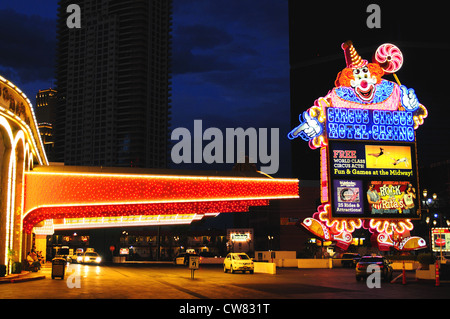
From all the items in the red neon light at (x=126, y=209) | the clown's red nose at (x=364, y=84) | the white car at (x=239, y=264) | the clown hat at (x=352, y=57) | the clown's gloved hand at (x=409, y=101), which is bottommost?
the white car at (x=239, y=264)

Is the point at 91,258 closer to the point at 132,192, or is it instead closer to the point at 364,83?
the point at 132,192

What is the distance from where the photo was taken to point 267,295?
2080 centimetres

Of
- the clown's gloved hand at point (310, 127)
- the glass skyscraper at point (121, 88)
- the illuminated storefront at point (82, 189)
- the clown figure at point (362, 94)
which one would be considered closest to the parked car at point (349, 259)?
the illuminated storefront at point (82, 189)

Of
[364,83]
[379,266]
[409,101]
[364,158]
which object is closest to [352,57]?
[364,83]

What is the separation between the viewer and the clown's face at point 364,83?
1857 inches

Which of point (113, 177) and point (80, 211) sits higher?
point (113, 177)

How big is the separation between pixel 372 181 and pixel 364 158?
2023 mm

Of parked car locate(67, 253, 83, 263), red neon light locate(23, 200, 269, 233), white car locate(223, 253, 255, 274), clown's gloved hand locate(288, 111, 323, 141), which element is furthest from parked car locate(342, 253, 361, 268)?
parked car locate(67, 253, 83, 263)

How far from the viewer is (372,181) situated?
45.6 m

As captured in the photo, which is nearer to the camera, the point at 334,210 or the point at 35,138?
the point at 35,138

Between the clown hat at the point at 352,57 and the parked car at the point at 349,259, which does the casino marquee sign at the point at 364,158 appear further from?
Result: the parked car at the point at 349,259

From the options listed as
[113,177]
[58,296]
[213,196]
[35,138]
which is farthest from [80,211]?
[58,296]
